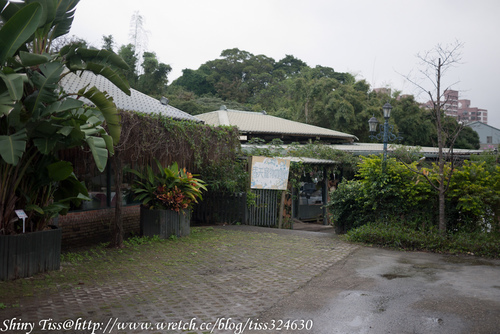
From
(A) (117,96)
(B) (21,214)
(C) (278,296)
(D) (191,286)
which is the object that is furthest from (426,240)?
(A) (117,96)

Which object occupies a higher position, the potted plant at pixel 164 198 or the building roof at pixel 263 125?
the building roof at pixel 263 125

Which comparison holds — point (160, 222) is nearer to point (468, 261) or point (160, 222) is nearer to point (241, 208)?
point (241, 208)

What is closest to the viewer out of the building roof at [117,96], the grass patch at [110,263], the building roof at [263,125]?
the grass patch at [110,263]

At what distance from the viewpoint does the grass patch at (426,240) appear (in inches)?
363

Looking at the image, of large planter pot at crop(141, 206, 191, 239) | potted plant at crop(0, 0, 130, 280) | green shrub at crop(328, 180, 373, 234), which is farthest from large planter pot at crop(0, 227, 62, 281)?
green shrub at crop(328, 180, 373, 234)

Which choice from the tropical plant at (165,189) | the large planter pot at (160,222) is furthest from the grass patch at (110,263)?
the tropical plant at (165,189)

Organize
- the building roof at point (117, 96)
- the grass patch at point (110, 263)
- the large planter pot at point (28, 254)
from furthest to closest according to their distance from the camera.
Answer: the building roof at point (117, 96), the large planter pot at point (28, 254), the grass patch at point (110, 263)

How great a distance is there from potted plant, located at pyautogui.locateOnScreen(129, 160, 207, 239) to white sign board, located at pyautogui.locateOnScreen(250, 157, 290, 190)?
10.9 ft

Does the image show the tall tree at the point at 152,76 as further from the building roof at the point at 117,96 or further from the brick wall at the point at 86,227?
the brick wall at the point at 86,227

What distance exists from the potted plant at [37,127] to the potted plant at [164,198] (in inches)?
117

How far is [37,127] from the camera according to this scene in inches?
267

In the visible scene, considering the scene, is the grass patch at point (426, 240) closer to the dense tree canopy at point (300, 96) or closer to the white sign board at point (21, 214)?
the white sign board at point (21, 214)

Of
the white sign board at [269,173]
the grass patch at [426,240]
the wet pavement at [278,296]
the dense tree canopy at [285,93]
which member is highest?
the dense tree canopy at [285,93]

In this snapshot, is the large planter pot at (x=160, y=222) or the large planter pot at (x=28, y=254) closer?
the large planter pot at (x=28, y=254)
